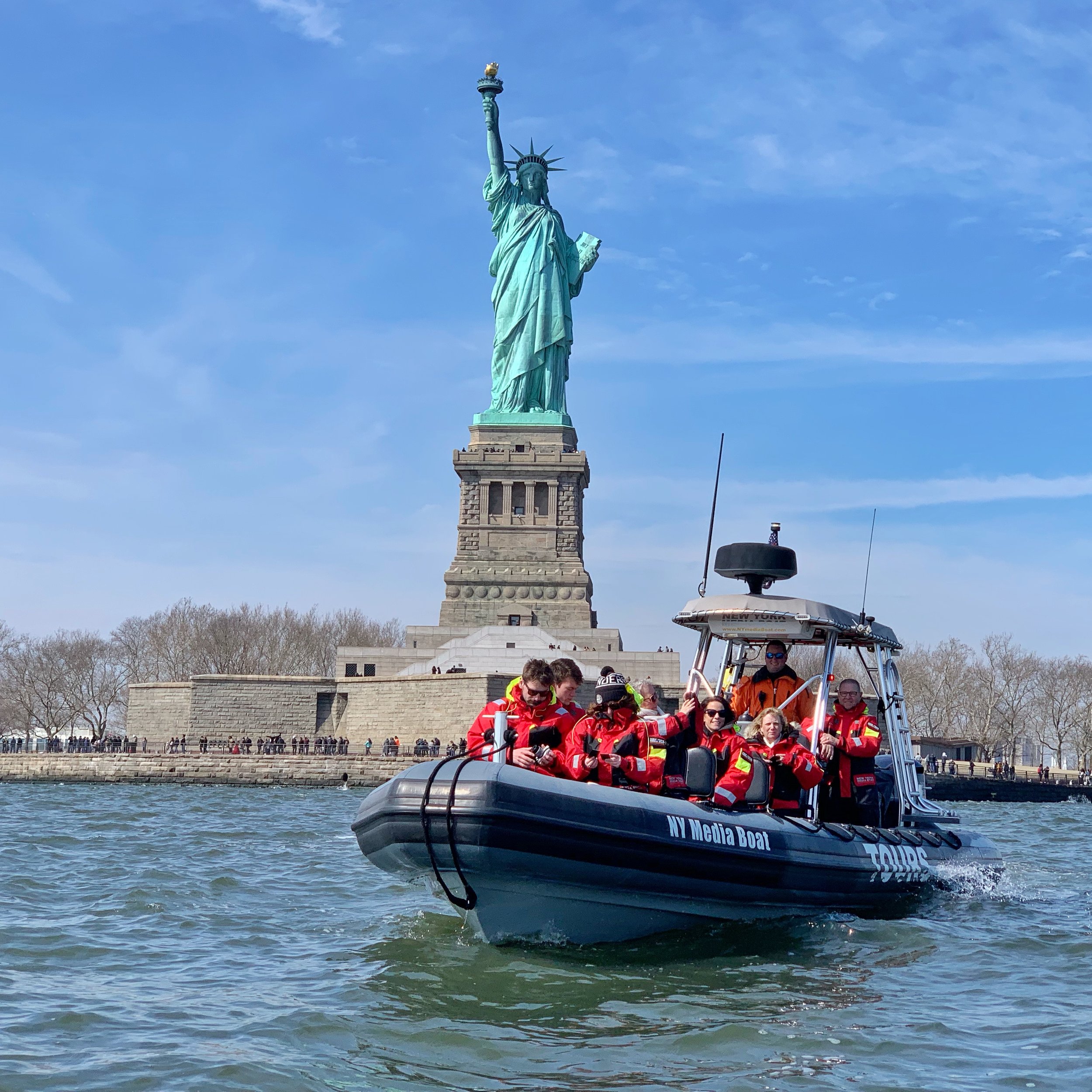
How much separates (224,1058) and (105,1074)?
0.66 meters

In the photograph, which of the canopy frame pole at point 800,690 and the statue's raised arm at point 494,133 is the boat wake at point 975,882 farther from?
the statue's raised arm at point 494,133

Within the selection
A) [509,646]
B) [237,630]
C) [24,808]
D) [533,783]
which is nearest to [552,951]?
[533,783]

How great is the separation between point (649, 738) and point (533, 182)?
56784mm

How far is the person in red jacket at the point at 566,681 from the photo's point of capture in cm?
1085

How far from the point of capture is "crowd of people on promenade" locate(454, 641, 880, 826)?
10.7m

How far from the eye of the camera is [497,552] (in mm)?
63156

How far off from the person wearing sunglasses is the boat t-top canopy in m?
0.22

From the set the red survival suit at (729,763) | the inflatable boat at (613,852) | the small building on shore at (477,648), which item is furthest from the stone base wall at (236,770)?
the red survival suit at (729,763)

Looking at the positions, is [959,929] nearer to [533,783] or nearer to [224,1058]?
[533,783]

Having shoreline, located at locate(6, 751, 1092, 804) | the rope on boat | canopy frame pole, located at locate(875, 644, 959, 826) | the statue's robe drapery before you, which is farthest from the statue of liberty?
the rope on boat

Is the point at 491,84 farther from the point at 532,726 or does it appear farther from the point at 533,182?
the point at 532,726

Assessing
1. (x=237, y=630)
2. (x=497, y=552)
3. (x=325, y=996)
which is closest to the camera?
(x=325, y=996)

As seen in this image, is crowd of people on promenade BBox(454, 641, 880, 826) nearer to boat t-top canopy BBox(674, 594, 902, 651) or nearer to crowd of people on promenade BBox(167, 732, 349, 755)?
boat t-top canopy BBox(674, 594, 902, 651)

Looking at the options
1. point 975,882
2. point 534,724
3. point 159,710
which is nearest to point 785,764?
point 534,724
